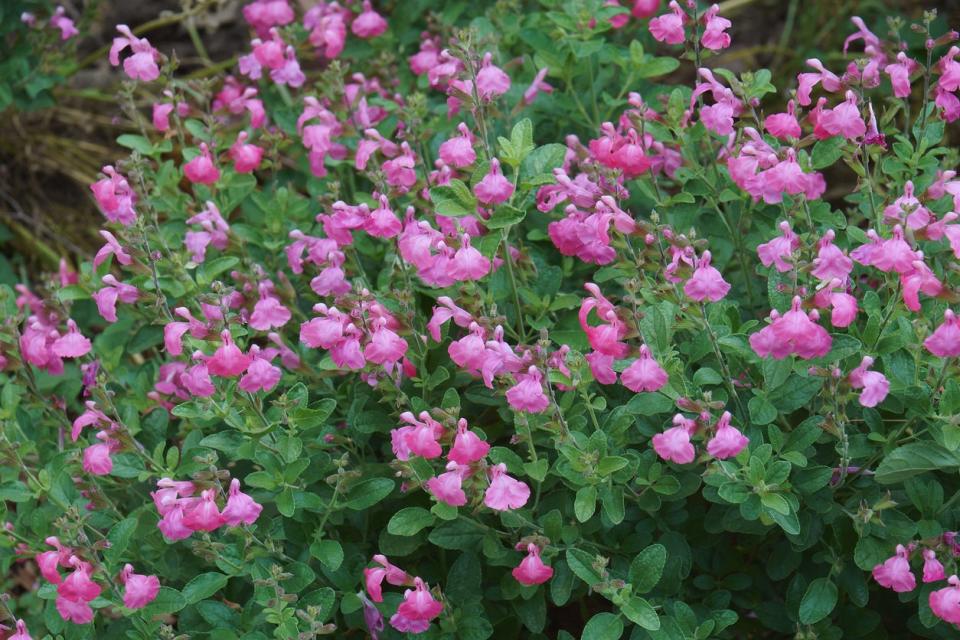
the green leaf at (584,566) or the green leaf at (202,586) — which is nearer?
the green leaf at (584,566)

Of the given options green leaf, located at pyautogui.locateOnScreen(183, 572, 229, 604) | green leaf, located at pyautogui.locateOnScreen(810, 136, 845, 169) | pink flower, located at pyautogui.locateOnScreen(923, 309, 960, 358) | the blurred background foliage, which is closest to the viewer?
pink flower, located at pyautogui.locateOnScreen(923, 309, 960, 358)

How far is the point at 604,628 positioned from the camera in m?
2.24

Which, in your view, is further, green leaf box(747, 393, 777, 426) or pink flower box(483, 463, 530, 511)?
green leaf box(747, 393, 777, 426)

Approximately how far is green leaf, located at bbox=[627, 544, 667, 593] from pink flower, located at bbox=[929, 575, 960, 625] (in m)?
0.49

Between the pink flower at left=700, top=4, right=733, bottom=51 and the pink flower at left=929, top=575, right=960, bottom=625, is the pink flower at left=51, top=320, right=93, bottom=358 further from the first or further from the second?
the pink flower at left=929, top=575, right=960, bottom=625

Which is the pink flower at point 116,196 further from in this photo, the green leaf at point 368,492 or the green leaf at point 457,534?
the green leaf at point 457,534

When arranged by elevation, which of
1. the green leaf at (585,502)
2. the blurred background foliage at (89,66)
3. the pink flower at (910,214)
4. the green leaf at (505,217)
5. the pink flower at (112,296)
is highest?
the green leaf at (505,217)

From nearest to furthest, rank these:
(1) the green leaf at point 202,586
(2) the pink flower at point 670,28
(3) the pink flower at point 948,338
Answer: (3) the pink flower at point 948,338
(1) the green leaf at point 202,586
(2) the pink flower at point 670,28

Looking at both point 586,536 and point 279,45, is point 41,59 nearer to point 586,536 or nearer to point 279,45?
point 279,45

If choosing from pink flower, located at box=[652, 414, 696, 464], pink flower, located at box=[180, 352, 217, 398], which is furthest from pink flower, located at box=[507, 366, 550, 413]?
pink flower, located at box=[180, 352, 217, 398]

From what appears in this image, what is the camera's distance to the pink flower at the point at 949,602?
2076 mm

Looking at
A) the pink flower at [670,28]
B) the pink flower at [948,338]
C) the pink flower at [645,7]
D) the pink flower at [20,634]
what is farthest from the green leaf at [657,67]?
the pink flower at [20,634]

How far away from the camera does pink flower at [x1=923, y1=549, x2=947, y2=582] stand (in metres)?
2.18

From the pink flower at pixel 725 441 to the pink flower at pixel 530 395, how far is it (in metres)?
0.31
